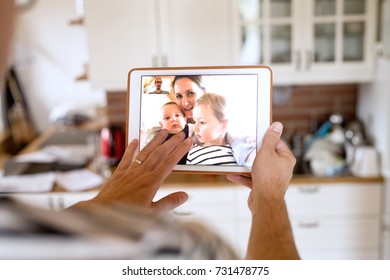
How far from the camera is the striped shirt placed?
0.55 metres

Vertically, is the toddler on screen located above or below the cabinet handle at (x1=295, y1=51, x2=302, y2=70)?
below

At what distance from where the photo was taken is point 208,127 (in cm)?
56

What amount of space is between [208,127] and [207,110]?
19mm

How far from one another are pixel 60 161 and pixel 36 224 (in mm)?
1277

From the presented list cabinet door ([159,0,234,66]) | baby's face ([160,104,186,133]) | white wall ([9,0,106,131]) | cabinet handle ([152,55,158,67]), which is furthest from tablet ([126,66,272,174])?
cabinet door ([159,0,234,66])

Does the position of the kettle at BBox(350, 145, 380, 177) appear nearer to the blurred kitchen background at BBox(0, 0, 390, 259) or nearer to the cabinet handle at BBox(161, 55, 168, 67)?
the blurred kitchen background at BBox(0, 0, 390, 259)

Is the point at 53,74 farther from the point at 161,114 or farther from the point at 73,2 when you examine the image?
the point at 161,114

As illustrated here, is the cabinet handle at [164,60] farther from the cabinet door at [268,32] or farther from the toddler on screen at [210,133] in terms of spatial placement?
the toddler on screen at [210,133]

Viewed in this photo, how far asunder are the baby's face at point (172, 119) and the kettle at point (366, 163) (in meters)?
0.91

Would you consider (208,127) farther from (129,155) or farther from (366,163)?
(366,163)

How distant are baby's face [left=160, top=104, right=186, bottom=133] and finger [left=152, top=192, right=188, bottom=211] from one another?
81 mm

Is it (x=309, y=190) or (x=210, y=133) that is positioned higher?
(x=210, y=133)

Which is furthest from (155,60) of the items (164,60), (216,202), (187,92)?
(187,92)

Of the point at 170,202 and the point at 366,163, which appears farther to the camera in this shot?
the point at 366,163
